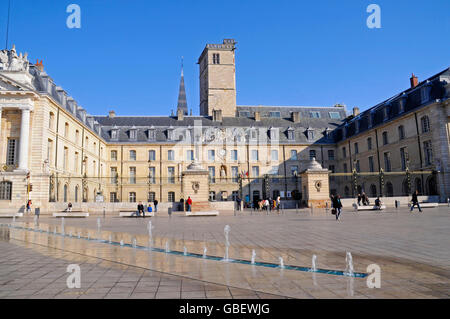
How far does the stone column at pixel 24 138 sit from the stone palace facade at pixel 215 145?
0.08 m

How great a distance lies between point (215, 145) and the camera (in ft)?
166

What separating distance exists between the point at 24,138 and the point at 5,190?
15.3 feet

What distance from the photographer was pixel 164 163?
50250mm

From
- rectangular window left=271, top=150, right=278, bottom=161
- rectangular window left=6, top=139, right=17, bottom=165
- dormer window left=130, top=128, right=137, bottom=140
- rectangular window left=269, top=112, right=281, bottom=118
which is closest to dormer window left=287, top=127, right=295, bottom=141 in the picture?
rectangular window left=271, top=150, right=278, bottom=161

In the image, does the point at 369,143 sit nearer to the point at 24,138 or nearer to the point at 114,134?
the point at 114,134

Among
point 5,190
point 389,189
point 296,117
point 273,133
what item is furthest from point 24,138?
point 296,117

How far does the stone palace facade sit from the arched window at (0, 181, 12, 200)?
0.09 m

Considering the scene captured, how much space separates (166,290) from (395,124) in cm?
4032

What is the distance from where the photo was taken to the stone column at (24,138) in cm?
2925

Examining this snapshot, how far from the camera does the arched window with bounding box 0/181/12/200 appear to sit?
29006mm

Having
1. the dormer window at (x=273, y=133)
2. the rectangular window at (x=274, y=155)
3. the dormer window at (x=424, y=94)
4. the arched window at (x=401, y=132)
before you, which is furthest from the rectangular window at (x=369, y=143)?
the dormer window at (x=273, y=133)

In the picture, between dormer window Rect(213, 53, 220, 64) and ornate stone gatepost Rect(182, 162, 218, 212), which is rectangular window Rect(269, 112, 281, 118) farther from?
ornate stone gatepost Rect(182, 162, 218, 212)
